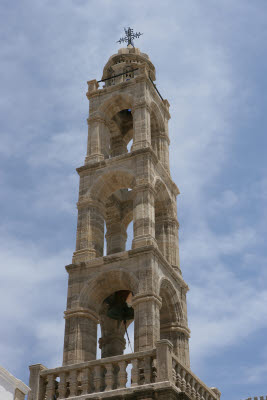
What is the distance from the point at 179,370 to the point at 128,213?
12.2 m

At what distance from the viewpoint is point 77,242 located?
97.9 feet

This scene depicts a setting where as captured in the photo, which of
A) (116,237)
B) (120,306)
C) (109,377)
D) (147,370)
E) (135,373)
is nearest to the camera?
(147,370)

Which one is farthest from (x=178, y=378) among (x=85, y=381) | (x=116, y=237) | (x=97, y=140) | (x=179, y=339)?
(x=97, y=140)

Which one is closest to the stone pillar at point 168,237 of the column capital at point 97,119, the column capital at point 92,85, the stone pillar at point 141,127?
the stone pillar at point 141,127

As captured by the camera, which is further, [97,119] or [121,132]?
[121,132]

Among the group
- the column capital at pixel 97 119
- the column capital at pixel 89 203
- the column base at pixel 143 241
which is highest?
the column capital at pixel 97 119

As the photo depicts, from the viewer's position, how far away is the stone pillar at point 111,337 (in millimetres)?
29188

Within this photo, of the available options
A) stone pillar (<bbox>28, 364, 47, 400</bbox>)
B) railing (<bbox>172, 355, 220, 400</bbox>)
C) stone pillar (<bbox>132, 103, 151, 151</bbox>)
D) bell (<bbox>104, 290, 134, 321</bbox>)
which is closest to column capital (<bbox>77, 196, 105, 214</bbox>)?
stone pillar (<bbox>132, 103, 151, 151</bbox>)

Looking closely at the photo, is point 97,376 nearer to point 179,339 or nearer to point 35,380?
point 35,380

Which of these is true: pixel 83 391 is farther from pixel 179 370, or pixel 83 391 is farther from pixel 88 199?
pixel 88 199

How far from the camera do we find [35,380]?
23.5m

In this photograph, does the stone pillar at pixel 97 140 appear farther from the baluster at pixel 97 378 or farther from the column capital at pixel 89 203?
the baluster at pixel 97 378

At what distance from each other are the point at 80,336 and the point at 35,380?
139 inches

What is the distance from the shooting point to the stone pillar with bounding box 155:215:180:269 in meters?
30.9
